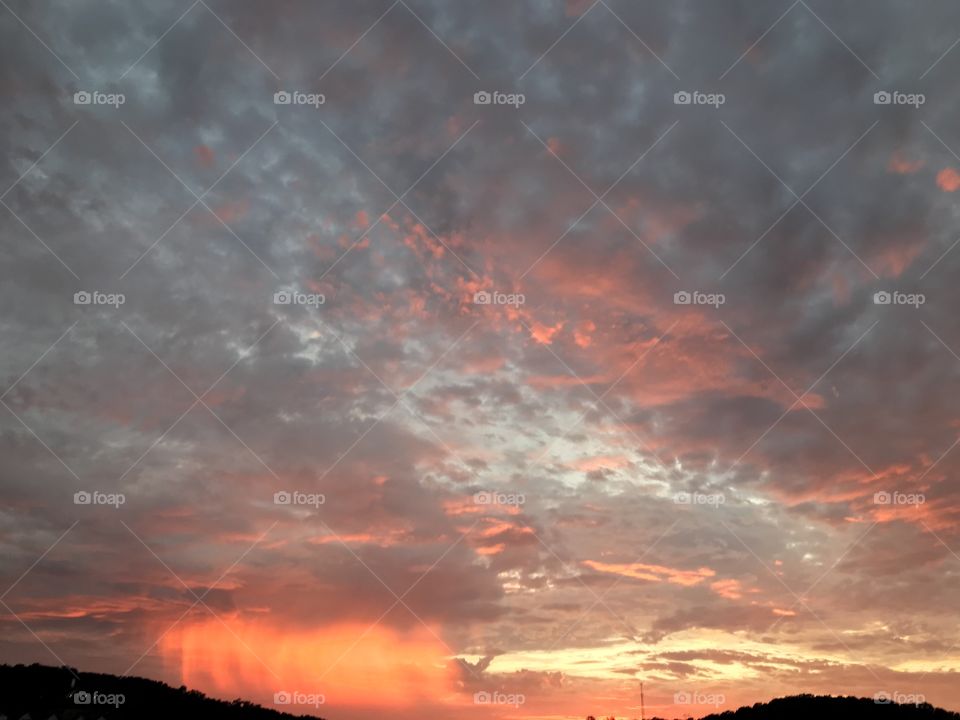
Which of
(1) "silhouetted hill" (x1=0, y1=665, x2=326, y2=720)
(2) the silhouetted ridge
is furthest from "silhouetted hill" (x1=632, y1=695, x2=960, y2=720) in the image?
(1) "silhouetted hill" (x1=0, y1=665, x2=326, y2=720)

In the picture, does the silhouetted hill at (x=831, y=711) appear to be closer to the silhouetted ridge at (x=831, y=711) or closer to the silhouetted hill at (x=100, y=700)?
the silhouetted ridge at (x=831, y=711)

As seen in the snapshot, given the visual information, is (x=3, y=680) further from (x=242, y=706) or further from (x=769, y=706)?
(x=769, y=706)

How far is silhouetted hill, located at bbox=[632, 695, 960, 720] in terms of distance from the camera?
183 ft

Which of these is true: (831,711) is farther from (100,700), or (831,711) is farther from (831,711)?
(100,700)

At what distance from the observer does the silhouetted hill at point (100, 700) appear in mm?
37156

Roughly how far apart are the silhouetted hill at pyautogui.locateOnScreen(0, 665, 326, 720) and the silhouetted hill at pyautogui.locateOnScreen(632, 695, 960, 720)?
1448 inches

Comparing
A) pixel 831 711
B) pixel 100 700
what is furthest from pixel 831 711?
pixel 100 700

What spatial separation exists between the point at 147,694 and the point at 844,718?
151 ft

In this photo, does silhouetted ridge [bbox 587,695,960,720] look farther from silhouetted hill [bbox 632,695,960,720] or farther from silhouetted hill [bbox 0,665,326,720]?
silhouetted hill [bbox 0,665,326,720]

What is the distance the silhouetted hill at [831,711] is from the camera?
55.8 metres

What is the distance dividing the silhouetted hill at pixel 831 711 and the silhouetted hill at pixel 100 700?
121ft

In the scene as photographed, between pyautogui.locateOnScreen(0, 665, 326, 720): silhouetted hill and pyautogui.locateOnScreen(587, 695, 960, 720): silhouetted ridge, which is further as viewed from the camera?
pyautogui.locateOnScreen(587, 695, 960, 720): silhouetted ridge

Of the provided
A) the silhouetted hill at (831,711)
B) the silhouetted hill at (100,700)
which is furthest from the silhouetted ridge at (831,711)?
the silhouetted hill at (100,700)

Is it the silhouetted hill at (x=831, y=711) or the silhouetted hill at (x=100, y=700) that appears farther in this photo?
the silhouetted hill at (x=831, y=711)
